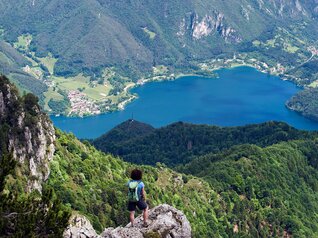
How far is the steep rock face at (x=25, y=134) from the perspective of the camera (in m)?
57.9

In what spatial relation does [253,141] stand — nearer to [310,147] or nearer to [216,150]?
[216,150]

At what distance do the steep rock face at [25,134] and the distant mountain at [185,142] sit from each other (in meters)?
109

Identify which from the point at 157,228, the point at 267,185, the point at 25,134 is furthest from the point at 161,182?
the point at 157,228

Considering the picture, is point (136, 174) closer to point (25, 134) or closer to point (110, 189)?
point (25, 134)

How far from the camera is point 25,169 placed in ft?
190

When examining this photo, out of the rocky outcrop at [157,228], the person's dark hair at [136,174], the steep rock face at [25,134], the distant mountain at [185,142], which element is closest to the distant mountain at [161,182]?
the steep rock face at [25,134]

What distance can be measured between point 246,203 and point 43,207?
88948 mm

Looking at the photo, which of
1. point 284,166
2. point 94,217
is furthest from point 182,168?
point 94,217

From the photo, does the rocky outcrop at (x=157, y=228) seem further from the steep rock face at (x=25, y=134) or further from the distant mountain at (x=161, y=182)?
the steep rock face at (x=25, y=134)

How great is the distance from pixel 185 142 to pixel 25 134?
425ft

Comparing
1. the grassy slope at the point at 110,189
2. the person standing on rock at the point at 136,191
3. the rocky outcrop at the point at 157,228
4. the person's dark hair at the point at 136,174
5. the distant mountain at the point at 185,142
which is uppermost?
the distant mountain at the point at 185,142

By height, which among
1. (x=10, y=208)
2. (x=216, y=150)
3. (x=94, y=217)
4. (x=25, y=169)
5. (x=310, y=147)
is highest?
(x=216, y=150)

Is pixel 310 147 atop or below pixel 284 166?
atop

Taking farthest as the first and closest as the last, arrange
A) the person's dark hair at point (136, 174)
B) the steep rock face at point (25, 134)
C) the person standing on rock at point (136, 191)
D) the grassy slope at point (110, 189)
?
the grassy slope at point (110, 189), the steep rock face at point (25, 134), the person standing on rock at point (136, 191), the person's dark hair at point (136, 174)
